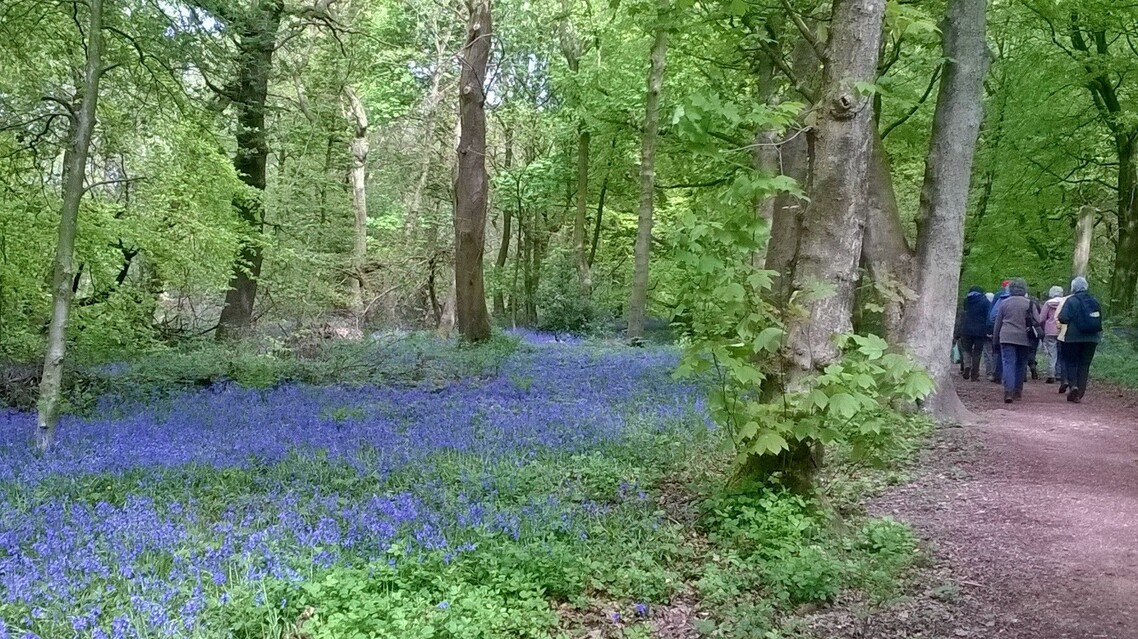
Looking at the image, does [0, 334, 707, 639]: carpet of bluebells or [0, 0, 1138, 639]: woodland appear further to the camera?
[0, 0, 1138, 639]: woodland

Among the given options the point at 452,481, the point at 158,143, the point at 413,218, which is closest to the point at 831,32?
the point at 452,481

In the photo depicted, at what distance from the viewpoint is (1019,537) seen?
526 centimetres

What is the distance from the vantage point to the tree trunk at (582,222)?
2364 centimetres

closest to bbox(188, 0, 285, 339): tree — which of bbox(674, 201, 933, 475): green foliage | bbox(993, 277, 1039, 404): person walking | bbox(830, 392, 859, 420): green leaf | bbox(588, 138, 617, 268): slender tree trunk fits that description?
bbox(674, 201, 933, 475): green foliage

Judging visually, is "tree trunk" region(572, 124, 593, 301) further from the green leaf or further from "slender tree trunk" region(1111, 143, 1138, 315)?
the green leaf

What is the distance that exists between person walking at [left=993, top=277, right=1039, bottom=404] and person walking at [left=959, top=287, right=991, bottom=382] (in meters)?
2.06

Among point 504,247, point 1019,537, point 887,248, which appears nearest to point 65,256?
point 1019,537

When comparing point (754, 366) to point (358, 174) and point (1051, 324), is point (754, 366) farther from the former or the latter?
point (358, 174)

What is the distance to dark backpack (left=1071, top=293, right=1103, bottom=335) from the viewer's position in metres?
11.4

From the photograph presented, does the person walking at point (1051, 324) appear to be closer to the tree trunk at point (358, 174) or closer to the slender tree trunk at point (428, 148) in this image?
the slender tree trunk at point (428, 148)

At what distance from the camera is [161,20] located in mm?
8977

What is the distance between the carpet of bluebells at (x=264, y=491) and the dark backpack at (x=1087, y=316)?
20.8 feet

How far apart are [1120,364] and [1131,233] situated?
5780mm

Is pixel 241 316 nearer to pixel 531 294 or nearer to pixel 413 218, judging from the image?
pixel 413 218
